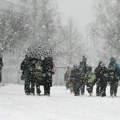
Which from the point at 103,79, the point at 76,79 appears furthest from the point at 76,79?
the point at 103,79

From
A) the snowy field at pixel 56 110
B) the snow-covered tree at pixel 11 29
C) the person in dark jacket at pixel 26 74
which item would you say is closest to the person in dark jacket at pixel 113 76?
the person in dark jacket at pixel 26 74

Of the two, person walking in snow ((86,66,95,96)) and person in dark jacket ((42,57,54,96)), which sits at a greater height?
person in dark jacket ((42,57,54,96))

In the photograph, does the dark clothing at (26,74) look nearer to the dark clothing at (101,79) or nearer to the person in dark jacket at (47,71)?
the person in dark jacket at (47,71)

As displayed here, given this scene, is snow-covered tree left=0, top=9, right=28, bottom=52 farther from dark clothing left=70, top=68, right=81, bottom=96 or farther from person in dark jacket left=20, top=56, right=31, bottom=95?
person in dark jacket left=20, top=56, right=31, bottom=95

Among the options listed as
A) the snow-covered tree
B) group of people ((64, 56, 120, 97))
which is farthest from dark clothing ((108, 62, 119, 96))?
the snow-covered tree

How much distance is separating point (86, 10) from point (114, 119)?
6842 inches

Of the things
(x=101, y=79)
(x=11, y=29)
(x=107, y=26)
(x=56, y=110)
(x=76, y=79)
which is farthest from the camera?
(x=107, y=26)

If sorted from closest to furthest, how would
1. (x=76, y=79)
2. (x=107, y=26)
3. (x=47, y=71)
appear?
(x=47, y=71) → (x=76, y=79) → (x=107, y=26)

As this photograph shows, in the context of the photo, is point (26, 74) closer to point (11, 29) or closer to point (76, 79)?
point (76, 79)

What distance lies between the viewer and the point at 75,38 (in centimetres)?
8062

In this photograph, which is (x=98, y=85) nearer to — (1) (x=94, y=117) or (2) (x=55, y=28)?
(1) (x=94, y=117)

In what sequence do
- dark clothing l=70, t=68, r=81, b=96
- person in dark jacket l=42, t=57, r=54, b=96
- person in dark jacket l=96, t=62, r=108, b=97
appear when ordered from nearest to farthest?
person in dark jacket l=42, t=57, r=54, b=96
person in dark jacket l=96, t=62, r=108, b=97
dark clothing l=70, t=68, r=81, b=96

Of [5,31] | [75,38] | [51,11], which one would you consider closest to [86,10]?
[75,38]

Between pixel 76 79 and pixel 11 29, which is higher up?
pixel 11 29
